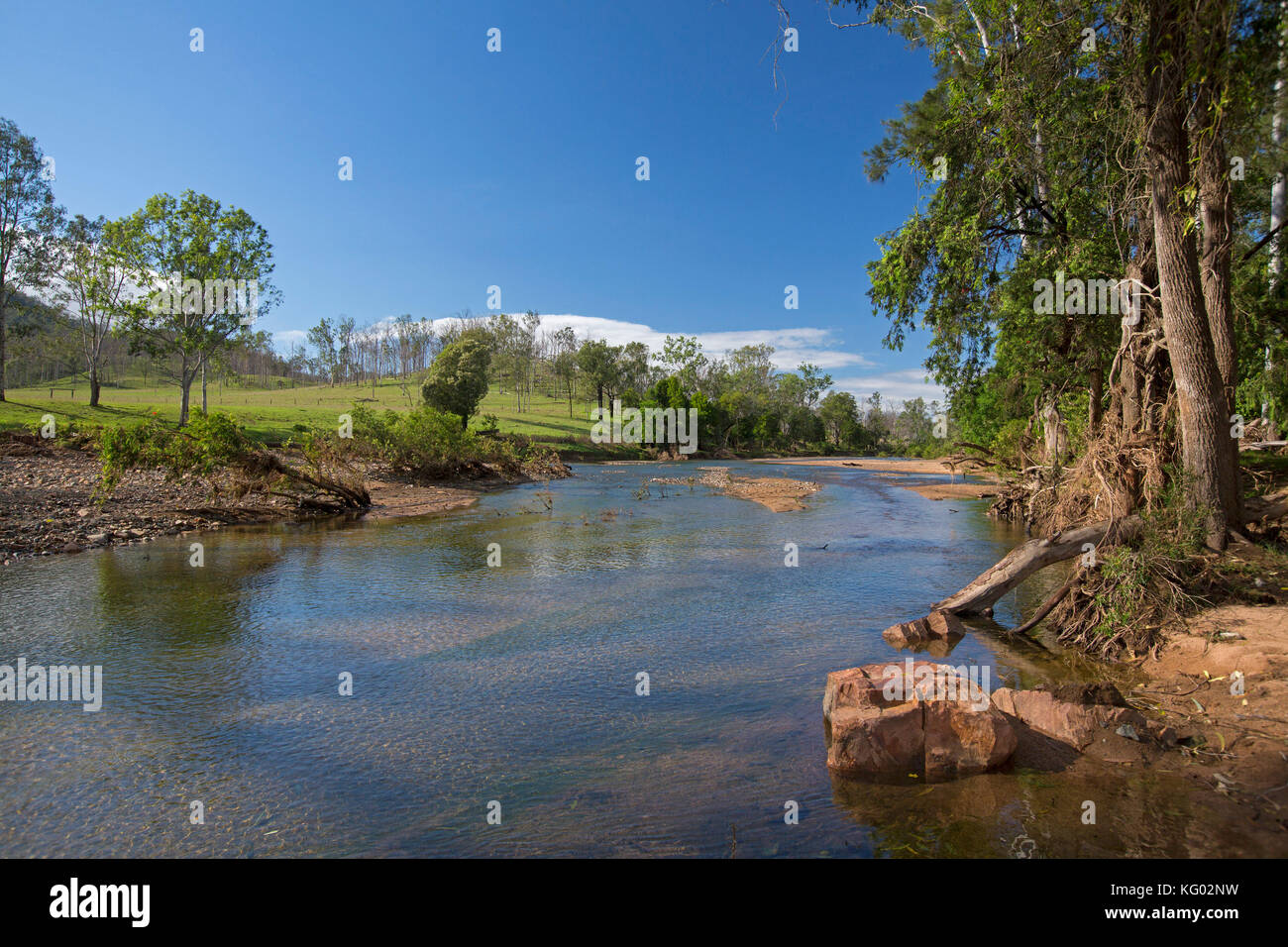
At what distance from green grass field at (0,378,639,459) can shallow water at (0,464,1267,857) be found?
21867mm

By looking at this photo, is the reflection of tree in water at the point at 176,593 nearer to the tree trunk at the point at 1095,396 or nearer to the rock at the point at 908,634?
the rock at the point at 908,634

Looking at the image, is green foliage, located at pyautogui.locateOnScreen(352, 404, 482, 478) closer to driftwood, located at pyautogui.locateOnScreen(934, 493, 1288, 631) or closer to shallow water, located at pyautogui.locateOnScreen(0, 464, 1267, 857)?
shallow water, located at pyautogui.locateOnScreen(0, 464, 1267, 857)

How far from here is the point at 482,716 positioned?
7691 millimetres

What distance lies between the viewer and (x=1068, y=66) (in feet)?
34.2

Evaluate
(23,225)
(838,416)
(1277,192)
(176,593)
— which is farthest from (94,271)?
(838,416)

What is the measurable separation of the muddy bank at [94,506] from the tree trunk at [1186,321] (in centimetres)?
2320

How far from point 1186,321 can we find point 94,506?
26583mm

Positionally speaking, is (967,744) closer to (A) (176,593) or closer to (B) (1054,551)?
(B) (1054,551)

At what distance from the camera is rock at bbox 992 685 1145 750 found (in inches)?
252

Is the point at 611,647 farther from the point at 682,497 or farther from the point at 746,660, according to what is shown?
the point at 682,497

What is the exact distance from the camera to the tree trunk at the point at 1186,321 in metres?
9.41

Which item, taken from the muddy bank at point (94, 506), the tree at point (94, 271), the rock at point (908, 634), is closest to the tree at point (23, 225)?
the tree at point (94, 271)

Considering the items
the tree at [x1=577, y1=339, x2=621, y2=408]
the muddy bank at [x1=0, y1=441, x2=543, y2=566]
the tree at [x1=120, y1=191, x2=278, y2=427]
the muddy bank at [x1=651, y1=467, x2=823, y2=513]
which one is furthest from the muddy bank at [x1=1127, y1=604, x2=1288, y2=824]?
the tree at [x1=577, y1=339, x2=621, y2=408]

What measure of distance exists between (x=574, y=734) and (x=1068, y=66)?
12685 millimetres
